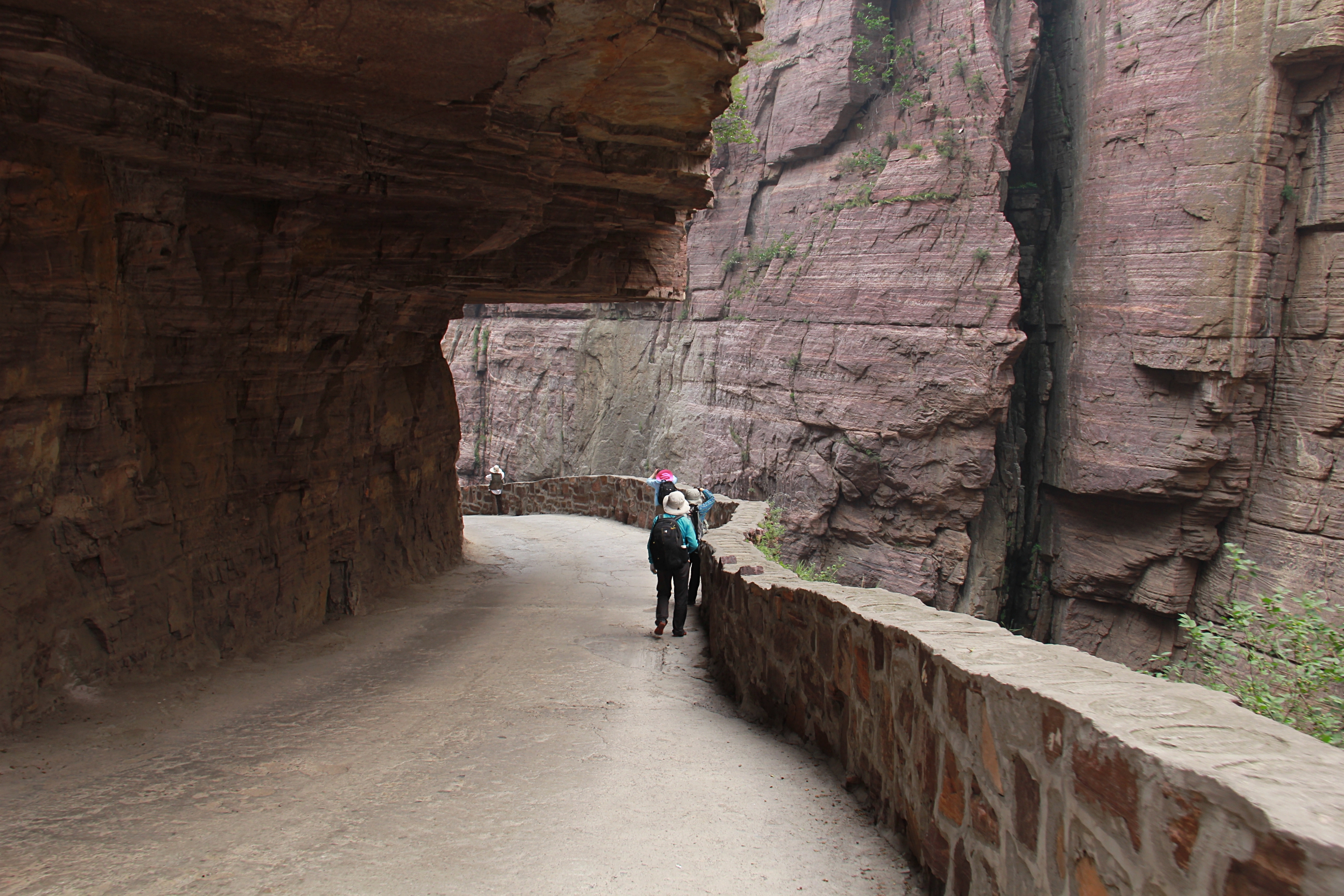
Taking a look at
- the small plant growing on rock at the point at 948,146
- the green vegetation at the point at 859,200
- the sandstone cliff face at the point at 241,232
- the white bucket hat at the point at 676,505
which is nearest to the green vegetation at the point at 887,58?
the small plant growing on rock at the point at 948,146

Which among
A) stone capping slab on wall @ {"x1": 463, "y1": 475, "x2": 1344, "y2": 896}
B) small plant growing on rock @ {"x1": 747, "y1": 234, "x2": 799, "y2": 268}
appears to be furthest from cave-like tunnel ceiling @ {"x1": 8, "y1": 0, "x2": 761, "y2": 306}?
small plant growing on rock @ {"x1": 747, "y1": 234, "x2": 799, "y2": 268}

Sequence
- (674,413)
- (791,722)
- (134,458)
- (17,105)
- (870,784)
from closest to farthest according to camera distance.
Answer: (870,784) → (17,105) → (791,722) → (134,458) → (674,413)

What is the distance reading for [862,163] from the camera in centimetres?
2320

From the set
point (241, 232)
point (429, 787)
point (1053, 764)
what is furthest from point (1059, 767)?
point (241, 232)

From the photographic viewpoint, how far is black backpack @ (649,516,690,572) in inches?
324

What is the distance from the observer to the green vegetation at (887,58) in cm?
2266

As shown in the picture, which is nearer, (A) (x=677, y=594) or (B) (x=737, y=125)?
(A) (x=677, y=594)

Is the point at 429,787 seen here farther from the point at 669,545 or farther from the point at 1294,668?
the point at 1294,668

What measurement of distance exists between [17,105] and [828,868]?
19.6 ft

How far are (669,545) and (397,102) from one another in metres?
4.54

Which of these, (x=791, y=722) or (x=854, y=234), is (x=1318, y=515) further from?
(x=791, y=722)

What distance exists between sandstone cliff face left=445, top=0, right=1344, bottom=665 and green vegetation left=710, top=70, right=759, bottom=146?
1.88 feet

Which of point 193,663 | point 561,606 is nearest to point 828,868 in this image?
point 193,663

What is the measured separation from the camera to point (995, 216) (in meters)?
21.3
